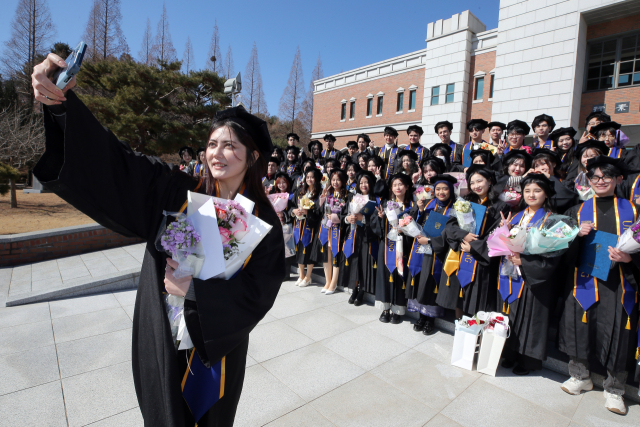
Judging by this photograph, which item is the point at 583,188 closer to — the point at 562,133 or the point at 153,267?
the point at 562,133

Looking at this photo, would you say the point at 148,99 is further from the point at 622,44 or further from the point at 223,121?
the point at 622,44

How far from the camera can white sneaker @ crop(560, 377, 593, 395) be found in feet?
10.1

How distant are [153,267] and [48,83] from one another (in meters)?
0.74

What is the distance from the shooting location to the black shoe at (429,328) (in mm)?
4230

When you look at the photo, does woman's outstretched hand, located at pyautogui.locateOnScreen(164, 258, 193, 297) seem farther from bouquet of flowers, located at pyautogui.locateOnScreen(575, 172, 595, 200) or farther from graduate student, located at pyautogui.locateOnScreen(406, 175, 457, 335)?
bouquet of flowers, located at pyautogui.locateOnScreen(575, 172, 595, 200)

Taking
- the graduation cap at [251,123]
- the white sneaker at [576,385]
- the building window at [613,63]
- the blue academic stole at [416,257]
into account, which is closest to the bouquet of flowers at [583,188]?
the blue academic stole at [416,257]

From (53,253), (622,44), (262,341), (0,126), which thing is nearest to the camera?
(262,341)

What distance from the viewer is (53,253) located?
7266 mm

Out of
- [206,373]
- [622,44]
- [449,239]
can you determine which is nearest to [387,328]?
[449,239]

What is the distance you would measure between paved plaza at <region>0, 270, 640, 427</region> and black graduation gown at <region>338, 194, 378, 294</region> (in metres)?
0.77

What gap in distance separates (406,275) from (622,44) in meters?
19.3

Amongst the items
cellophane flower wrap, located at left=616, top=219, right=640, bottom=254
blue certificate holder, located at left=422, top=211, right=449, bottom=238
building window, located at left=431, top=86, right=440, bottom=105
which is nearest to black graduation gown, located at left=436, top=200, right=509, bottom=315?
blue certificate holder, located at left=422, top=211, right=449, bottom=238

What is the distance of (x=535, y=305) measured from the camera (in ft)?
10.8

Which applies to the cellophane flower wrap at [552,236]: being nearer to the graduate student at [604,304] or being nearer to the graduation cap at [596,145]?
the graduate student at [604,304]
